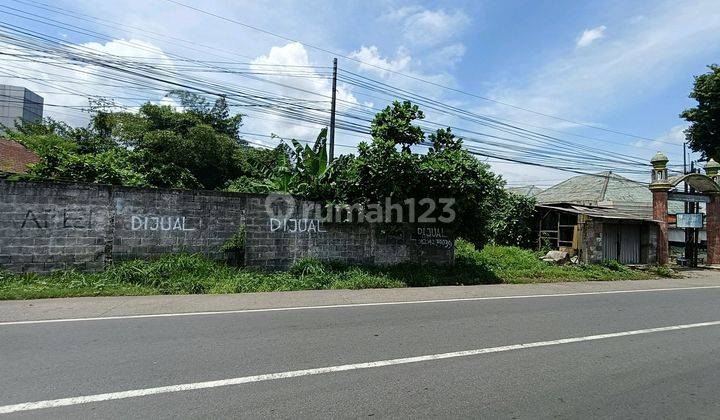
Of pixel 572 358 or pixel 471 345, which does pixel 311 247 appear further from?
pixel 572 358

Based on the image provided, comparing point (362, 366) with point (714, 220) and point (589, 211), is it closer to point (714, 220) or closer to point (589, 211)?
point (589, 211)

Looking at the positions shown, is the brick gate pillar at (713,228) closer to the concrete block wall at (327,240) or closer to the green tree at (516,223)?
the green tree at (516,223)

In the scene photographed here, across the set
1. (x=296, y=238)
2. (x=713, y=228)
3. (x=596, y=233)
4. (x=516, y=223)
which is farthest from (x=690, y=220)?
(x=296, y=238)

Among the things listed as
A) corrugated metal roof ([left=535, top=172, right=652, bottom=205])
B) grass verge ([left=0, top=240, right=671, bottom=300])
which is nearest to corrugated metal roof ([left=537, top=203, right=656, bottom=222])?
grass verge ([left=0, top=240, right=671, bottom=300])

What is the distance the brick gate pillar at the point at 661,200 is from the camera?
1902 cm

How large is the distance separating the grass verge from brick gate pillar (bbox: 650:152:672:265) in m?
6.25

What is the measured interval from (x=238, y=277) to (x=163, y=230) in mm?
2293

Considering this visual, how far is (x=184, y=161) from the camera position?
26.0 m

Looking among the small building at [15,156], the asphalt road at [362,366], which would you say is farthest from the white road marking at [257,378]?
the small building at [15,156]

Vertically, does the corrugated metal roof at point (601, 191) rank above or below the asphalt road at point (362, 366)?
above

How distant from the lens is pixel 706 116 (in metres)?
25.6

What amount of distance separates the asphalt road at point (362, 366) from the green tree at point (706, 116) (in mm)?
24012

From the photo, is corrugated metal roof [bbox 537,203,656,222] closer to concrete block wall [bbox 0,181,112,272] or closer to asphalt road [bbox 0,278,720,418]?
asphalt road [bbox 0,278,720,418]

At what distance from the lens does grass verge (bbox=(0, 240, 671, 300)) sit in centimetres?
938
